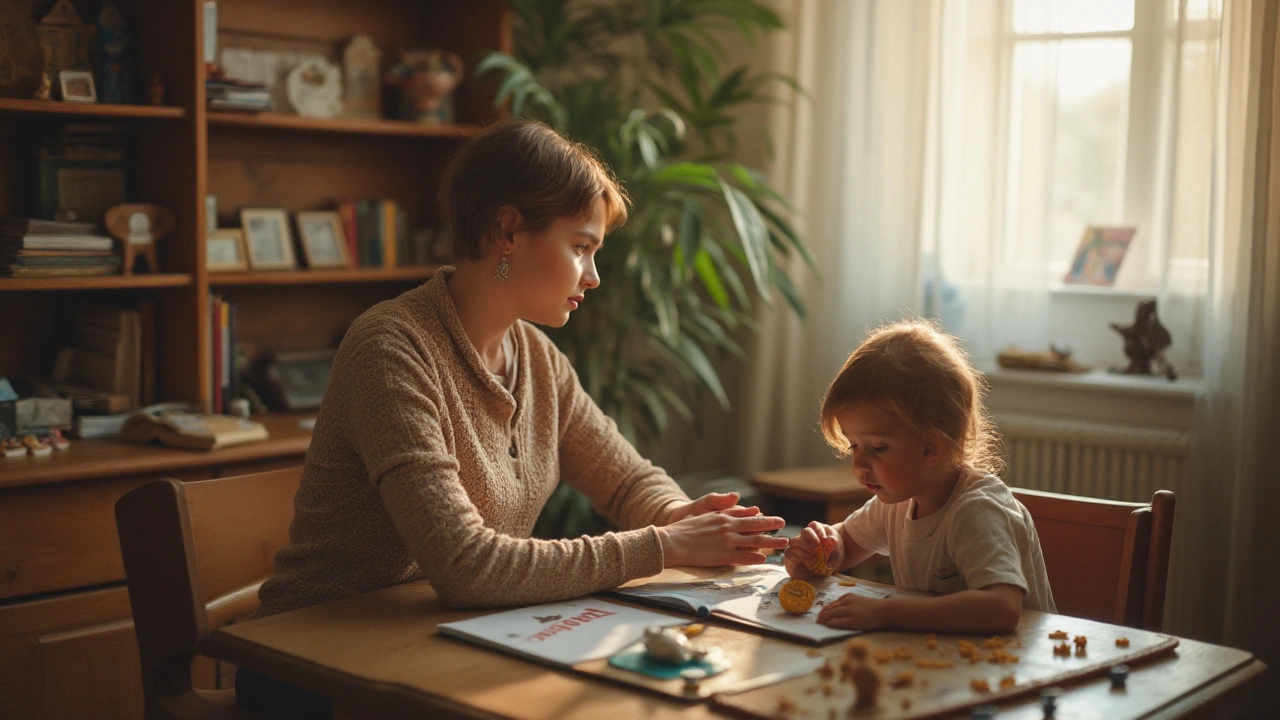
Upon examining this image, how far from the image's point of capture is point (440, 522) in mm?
1354

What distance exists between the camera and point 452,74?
3.15 m

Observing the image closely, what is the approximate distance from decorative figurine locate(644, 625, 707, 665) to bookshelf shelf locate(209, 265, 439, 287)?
1.88 meters

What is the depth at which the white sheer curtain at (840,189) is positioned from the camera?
3.20 meters

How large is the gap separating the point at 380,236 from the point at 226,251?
0.44 meters

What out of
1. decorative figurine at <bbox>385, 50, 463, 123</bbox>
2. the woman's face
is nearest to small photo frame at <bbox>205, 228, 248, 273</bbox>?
decorative figurine at <bbox>385, 50, 463, 123</bbox>

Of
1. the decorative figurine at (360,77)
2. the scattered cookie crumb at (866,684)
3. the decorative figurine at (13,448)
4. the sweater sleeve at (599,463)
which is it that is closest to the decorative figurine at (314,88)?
the decorative figurine at (360,77)

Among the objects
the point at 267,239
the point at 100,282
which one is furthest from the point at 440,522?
the point at 267,239

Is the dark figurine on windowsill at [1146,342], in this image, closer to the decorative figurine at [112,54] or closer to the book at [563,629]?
the book at [563,629]

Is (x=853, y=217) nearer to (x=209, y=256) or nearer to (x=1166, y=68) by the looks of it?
(x=1166, y=68)

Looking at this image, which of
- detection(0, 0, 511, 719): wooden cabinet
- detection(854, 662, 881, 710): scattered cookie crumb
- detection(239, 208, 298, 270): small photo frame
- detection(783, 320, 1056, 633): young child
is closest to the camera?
detection(854, 662, 881, 710): scattered cookie crumb

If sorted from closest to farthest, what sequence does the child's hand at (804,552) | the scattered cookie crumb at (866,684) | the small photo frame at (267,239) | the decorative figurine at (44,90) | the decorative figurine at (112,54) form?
1. the scattered cookie crumb at (866,684)
2. the child's hand at (804,552)
3. the decorative figurine at (44,90)
4. the decorative figurine at (112,54)
5. the small photo frame at (267,239)

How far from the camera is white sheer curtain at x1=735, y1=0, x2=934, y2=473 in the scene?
126 inches

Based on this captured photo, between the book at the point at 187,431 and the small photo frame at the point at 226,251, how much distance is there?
486mm

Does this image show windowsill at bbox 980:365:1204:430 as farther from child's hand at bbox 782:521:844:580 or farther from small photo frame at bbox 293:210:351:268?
small photo frame at bbox 293:210:351:268
